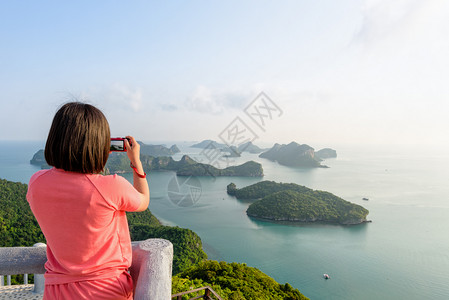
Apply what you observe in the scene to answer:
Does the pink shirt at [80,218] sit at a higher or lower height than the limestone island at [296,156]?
lower

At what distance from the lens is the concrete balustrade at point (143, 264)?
0.59 metres

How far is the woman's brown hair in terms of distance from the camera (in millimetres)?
570

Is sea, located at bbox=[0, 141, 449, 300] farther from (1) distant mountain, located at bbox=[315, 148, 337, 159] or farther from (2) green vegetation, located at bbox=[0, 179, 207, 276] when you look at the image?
(1) distant mountain, located at bbox=[315, 148, 337, 159]

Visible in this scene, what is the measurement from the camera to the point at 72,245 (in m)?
0.58

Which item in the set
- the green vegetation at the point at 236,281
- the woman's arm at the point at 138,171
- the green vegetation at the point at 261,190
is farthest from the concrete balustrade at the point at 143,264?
the green vegetation at the point at 261,190

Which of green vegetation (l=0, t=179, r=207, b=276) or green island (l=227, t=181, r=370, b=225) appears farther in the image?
green island (l=227, t=181, r=370, b=225)

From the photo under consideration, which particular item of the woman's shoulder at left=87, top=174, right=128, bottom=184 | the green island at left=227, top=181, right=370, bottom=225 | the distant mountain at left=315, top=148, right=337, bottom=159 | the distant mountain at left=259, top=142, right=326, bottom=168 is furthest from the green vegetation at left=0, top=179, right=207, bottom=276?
the distant mountain at left=315, top=148, right=337, bottom=159

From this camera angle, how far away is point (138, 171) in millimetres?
711

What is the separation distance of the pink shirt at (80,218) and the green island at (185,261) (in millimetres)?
4144

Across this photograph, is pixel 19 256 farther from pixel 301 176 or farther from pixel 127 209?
pixel 301 176

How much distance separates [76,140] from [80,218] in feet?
0.55

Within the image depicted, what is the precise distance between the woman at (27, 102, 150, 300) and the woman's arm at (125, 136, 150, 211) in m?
0.03

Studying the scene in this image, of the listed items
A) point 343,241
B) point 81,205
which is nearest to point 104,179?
point 81,205

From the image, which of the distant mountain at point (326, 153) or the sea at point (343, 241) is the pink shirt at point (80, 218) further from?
the distant mountain at point (326, 153)
